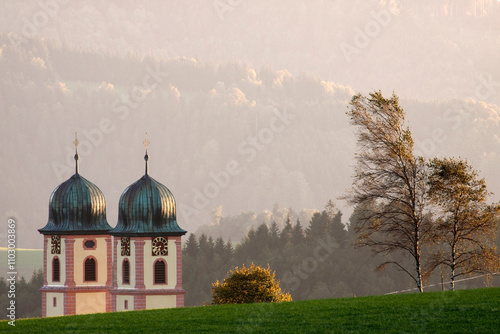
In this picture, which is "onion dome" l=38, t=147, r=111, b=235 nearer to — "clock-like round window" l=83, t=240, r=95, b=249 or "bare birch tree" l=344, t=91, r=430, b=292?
"clock-like round window" l=83, t=240, r=95, b=249

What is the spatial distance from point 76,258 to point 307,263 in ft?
241

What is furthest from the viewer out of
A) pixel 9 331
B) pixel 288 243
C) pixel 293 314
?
pixel 288 243

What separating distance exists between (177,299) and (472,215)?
28107 millimetres

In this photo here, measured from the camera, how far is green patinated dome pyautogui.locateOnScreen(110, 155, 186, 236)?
262 ft

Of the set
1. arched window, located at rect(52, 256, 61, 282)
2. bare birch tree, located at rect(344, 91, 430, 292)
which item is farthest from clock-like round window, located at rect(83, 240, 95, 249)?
bare birch tree, located at rect(344, 91, 430, 292)

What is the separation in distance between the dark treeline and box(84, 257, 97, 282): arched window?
6492 cm

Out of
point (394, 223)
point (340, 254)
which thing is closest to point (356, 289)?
point (340, 254)

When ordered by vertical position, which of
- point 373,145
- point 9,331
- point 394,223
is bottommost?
point 9,331

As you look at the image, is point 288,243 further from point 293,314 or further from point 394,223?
point 293,314

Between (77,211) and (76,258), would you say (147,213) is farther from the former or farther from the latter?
(76,258)

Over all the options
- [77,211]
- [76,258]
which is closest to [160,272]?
[76,258]

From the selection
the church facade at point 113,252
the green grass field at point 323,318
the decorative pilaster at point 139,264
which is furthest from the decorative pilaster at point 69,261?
the green grass field at point 323,318

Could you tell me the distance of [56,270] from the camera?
3312 inches

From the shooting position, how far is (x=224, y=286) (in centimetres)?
7781
